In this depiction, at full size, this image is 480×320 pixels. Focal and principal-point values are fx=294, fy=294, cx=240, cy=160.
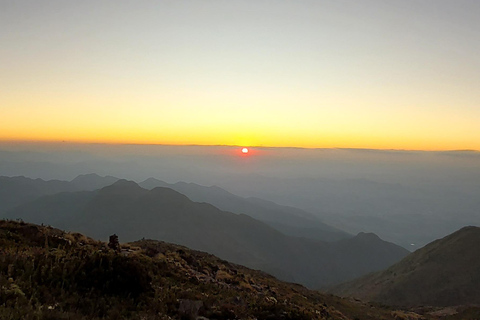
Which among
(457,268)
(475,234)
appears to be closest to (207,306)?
A: (457,268)

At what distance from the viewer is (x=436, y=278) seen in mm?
87062

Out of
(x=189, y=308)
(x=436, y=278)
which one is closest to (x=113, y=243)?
(x=189, y=308)

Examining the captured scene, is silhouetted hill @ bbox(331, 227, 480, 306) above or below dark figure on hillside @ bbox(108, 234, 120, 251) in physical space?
below

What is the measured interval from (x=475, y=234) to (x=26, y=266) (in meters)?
137

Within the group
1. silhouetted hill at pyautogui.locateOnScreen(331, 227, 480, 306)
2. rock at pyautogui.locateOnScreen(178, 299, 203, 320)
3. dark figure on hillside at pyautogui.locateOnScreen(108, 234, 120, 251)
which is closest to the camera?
rock at pyautogui.locateOnScreen(178, 299, 203, 320)

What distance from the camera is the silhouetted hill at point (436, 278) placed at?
7675 centimetres

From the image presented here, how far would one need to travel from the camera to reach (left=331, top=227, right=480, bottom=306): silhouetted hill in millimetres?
76750

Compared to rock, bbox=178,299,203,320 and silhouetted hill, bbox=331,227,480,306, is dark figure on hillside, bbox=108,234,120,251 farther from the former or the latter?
silhouetted hill, bbox=331,227,480,306

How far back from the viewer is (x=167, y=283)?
14.7 metres

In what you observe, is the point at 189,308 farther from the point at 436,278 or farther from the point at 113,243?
the point at 436,278

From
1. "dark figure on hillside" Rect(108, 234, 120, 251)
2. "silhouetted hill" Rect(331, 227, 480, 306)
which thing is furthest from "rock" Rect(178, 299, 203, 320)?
"silhouetted hill" Rect(331, 227, 480, 306)

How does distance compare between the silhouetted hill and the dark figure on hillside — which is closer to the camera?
the dark figure on hillside

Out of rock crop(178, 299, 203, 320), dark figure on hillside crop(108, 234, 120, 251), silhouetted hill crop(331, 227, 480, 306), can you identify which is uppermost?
A: rock crop(178, 299, 203, 320)

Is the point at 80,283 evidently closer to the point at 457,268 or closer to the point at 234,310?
the point at 234,310
